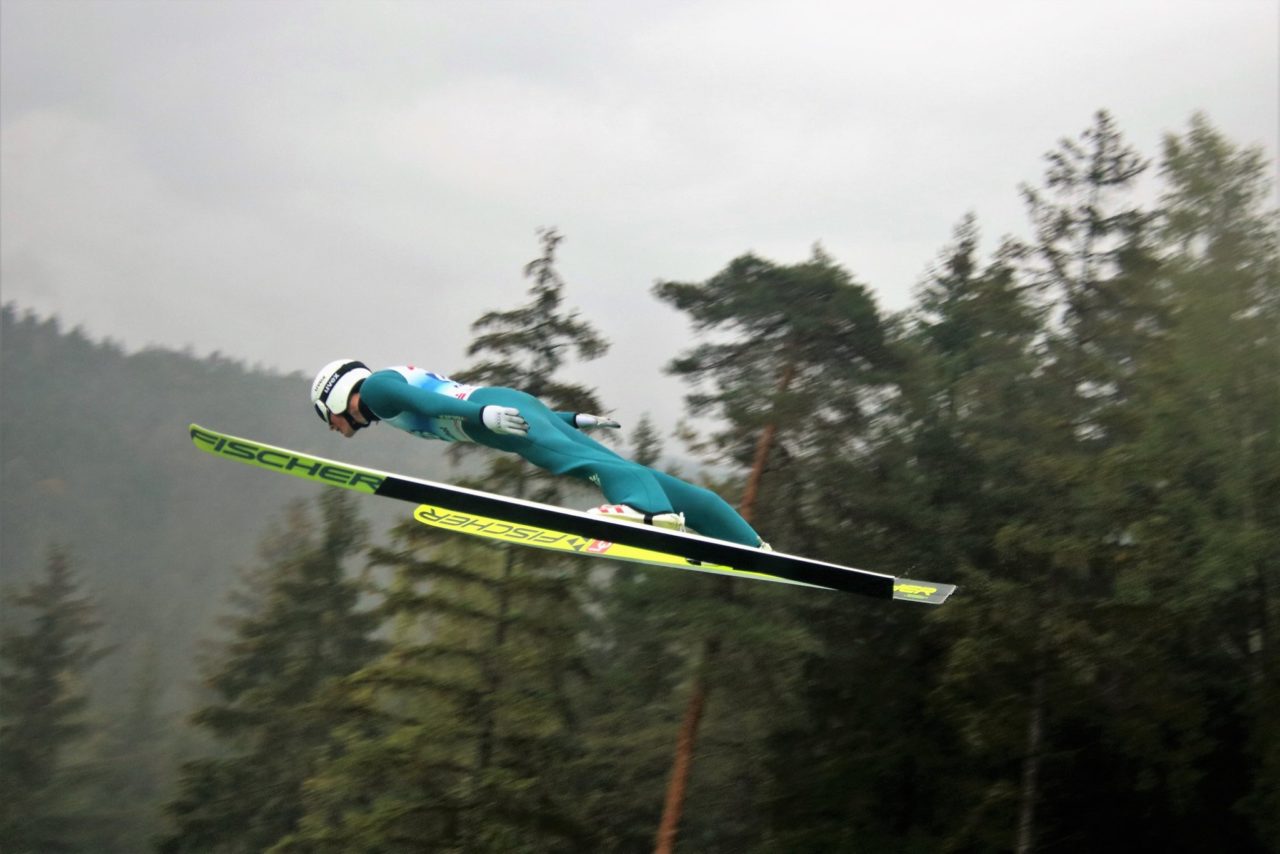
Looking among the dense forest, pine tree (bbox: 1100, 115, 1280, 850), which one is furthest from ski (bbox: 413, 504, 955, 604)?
pine tree (bbox: 1100, 115, 1280, 850)

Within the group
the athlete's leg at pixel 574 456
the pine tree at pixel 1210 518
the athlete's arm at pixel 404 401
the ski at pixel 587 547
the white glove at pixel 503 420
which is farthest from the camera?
the pine tree at pixel 1210 518

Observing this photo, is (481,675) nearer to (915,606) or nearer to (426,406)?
A: (915,606)

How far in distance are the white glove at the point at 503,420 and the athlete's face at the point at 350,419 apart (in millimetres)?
803

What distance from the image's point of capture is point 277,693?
2323 cm

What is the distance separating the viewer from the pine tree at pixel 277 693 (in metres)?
22.6

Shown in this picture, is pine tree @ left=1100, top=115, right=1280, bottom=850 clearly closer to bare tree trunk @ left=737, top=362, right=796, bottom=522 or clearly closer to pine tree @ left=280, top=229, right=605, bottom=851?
bare tree trunk @ left=737, top=362, right=796, bottom=522

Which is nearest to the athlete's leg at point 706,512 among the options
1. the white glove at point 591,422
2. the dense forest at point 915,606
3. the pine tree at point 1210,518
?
the white glove at point 591,422

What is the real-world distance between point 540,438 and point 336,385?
118 cm

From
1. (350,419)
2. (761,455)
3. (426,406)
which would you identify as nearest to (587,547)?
(426,406)

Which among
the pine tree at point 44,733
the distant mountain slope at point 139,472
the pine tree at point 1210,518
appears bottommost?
the pine tree at point 44,733

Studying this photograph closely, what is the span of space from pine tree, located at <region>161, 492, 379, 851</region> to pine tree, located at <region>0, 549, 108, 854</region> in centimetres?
959

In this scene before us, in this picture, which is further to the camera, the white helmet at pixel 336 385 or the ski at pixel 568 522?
the white helmet at pixel 336 385

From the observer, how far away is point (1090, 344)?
1783cm

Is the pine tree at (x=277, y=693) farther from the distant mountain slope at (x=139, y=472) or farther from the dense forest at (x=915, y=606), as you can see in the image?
the distant mountain slope at (x=139, y=472)
